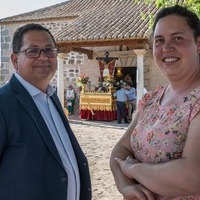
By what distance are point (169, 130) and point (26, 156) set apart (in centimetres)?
78

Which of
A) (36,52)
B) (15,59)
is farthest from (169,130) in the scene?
(15,59)

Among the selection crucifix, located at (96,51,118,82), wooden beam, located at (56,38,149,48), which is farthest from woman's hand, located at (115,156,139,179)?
crucifix, located at (96,51,118,82)

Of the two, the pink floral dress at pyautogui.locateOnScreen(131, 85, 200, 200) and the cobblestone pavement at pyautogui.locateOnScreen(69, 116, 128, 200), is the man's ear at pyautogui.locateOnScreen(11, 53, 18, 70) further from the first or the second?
the cobblestone pavement at pyautogui.locateOnScreen(69, 116, 128, 200)

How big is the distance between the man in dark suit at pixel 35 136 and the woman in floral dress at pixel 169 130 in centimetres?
37

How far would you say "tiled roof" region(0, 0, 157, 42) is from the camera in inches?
571

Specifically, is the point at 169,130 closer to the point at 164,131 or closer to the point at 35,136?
the point at 164,131

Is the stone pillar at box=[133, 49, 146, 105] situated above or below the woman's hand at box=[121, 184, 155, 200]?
above

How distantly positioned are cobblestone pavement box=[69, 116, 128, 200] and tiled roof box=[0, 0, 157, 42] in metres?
3.32

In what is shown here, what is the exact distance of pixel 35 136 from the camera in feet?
6.52

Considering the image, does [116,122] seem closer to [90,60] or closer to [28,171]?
[90,60]

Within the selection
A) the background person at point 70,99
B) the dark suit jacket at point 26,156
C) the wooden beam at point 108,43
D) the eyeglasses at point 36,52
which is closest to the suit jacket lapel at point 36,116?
the dark suit jacket at point 26,156

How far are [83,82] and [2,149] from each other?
1351cm

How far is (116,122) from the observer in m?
14.3

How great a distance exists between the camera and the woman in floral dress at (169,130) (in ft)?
4.63
